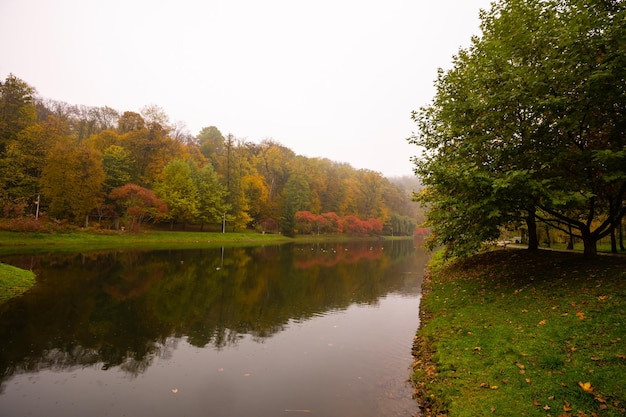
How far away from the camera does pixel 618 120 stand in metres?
10.6

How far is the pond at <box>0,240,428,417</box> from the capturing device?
23.9 feet

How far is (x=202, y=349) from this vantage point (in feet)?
34.3

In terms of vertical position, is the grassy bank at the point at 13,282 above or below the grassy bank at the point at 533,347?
below

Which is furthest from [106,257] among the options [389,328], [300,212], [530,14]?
[300,212]

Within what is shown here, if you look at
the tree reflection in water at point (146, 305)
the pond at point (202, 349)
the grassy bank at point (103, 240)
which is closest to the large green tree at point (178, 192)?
the grassy bank at point (103, 240)

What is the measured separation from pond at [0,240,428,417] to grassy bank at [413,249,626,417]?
102cm

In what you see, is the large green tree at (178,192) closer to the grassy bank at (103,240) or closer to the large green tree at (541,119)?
the grassy bank at (103,240)

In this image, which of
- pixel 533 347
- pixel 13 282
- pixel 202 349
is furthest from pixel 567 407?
pixel 13 282

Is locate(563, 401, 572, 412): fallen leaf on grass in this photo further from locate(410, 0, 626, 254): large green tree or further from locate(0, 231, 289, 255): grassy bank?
locate(0, 231, 289, 255): grassy bank

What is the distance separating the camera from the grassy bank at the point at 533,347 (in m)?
5.93

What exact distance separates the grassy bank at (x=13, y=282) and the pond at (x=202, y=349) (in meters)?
0.56

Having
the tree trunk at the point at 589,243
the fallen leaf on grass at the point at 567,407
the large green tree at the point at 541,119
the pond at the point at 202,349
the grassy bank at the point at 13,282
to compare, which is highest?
the large green tree at the point at 541,119

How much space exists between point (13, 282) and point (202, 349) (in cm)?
1293

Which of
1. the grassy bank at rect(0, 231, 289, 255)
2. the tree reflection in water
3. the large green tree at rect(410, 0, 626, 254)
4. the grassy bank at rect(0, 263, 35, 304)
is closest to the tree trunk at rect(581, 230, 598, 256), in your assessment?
the large green tree at rect(410, 0, 626, 254)
